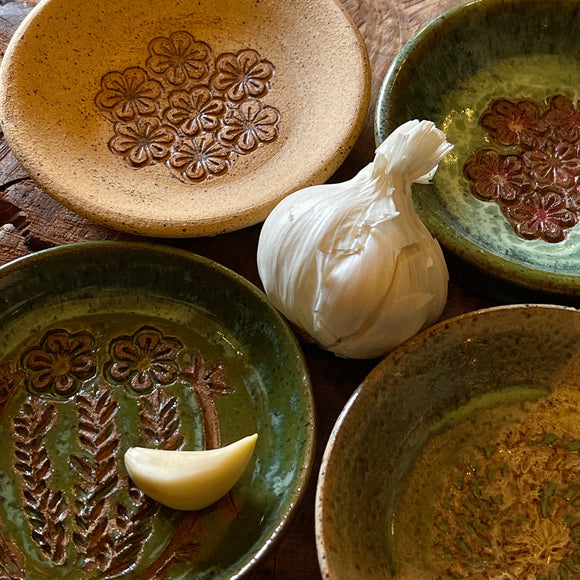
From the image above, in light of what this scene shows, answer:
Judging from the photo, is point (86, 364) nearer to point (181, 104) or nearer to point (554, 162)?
point (181, 104)

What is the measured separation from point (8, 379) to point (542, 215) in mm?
835

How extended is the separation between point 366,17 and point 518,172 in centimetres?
43

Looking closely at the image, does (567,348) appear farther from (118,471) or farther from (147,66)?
(147,66)

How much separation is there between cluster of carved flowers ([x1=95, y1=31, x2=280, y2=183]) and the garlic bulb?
1.09 feet

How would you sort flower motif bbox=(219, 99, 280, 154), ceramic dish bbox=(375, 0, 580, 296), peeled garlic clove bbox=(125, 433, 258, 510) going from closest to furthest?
peeled garlic clove bbox=(125, 433, 258, 510) → ceramic dish bbox=(375, 0, 580, 296) → flower motif bbox=(219, 99, 280, 154)

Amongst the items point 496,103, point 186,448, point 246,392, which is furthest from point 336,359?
point 496,103

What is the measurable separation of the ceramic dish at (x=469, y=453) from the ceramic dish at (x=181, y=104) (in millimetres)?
319

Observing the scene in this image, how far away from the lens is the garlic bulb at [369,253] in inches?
32.9

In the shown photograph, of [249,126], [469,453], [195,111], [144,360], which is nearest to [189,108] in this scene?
[195,111]

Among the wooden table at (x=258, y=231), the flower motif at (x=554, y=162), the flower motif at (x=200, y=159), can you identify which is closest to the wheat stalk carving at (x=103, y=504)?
the wooden table at (x=258, y=231)

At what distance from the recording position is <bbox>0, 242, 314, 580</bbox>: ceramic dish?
845mm

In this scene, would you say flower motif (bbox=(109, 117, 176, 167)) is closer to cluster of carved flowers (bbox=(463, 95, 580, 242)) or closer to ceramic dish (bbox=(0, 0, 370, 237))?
ceramic dish (bbox=(0, 0, 370, 237))

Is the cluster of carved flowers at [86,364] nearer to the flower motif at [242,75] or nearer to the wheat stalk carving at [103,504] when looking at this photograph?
the wheat stalk carving at [103,504]

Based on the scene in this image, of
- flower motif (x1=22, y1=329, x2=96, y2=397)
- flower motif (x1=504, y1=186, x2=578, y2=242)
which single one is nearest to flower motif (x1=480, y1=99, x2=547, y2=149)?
flower motif (x1=504, y1=186, x2=578, y2=242)
